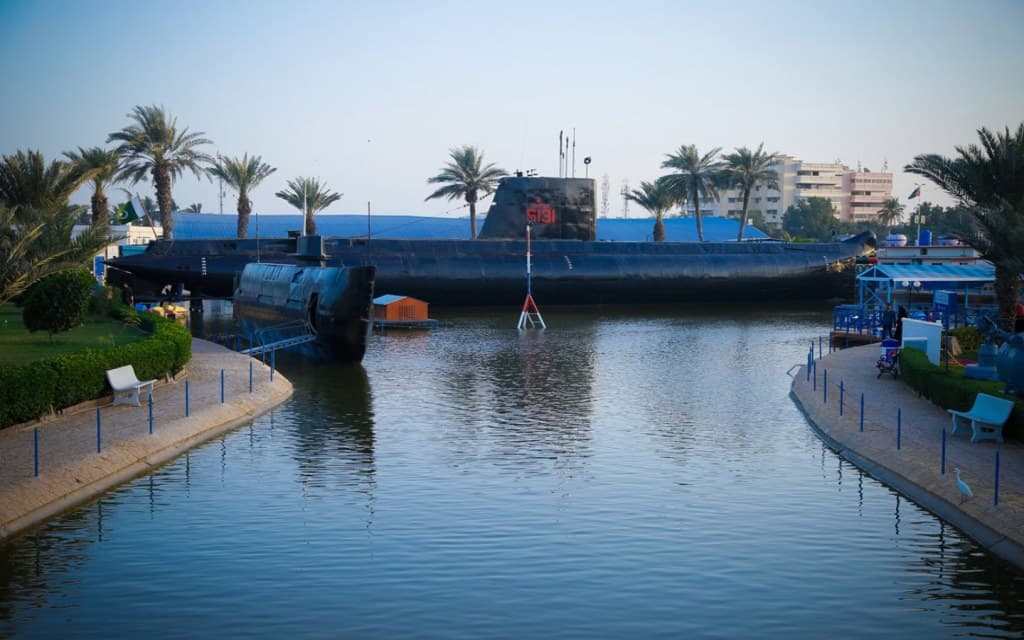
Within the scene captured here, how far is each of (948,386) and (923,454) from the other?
4.50 meters

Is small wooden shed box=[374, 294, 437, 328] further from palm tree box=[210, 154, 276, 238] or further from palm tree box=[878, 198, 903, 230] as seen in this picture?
palm tree box=[878, 198, 903, 230]

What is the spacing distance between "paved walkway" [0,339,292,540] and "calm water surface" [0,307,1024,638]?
1.63 feet

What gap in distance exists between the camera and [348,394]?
29797 millimetres

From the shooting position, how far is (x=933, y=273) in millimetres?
42781

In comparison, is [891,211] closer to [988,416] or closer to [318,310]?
[318,310]

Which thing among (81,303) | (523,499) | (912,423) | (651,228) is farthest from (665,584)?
(651,228)

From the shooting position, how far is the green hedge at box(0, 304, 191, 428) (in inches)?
849

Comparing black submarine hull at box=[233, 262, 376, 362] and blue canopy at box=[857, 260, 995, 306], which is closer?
black submarine hull at box=[233, 262, 376, 362]

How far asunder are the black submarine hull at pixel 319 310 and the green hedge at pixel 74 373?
5620 mm

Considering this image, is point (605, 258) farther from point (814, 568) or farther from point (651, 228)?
point (651, 228)

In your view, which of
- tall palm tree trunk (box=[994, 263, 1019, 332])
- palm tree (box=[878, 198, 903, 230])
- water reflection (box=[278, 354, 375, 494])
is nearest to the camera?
water reflection (box=[278, 354, 375, 494])

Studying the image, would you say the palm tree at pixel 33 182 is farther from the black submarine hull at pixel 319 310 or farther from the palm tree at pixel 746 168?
the palm tree at pixel 746 168

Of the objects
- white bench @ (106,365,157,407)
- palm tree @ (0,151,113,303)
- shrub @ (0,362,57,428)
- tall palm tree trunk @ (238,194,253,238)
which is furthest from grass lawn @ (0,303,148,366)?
tall palm tree trunk @ (238,194,253,238)

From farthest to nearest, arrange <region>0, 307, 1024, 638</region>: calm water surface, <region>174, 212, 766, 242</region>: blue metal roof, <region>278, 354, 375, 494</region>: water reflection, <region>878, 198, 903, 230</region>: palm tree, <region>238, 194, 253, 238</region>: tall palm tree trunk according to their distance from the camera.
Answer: <region>878, 198, 903, 230</region>: palm tree, <region>174, 212, 766, 242</region>: blue metal roof, <region>238, 194, 253, 238</region>: tall palm tree trunk, <region>278, 354, 375, 494</region>: water reflection, <region>0, 307, 1024, 638</region>: calm water surface
